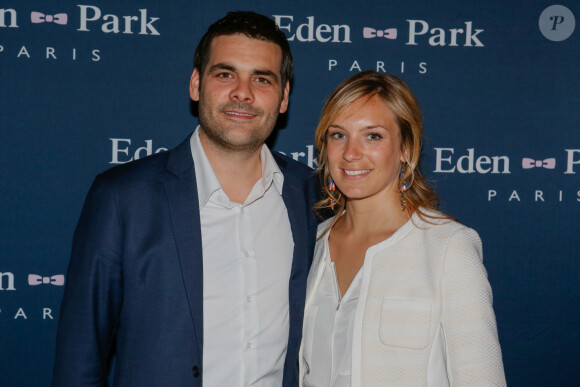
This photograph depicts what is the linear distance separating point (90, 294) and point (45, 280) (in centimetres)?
106

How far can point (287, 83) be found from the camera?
216 cm

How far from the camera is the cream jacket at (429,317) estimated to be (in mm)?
1588

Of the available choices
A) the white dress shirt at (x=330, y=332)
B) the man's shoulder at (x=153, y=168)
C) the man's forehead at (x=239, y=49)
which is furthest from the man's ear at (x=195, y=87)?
the white dress shirt at (x=330, y=332)

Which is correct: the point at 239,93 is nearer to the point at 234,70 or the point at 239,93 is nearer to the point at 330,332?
the point at 234,70

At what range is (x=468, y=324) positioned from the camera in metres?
1.59

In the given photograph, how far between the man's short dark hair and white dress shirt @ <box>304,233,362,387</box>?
84 cm

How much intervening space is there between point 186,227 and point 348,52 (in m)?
1.43

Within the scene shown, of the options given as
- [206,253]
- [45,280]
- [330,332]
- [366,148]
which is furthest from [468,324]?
[45,280]

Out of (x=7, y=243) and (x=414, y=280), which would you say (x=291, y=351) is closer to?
(x=414, y=280)

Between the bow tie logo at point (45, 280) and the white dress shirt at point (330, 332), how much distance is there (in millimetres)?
1394

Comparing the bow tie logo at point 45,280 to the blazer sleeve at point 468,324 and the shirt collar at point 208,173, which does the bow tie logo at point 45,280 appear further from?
the blazer sleeve at point 468,324

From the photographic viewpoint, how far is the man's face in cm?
193

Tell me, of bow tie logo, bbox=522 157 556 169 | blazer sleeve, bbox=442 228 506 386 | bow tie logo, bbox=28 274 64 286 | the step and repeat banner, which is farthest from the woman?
bow tie logo, bbox=28 274 64 286

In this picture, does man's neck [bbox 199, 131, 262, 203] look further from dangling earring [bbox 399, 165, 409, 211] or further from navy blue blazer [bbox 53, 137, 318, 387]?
dangling earring [bbox 399, 165, 409, 211]
